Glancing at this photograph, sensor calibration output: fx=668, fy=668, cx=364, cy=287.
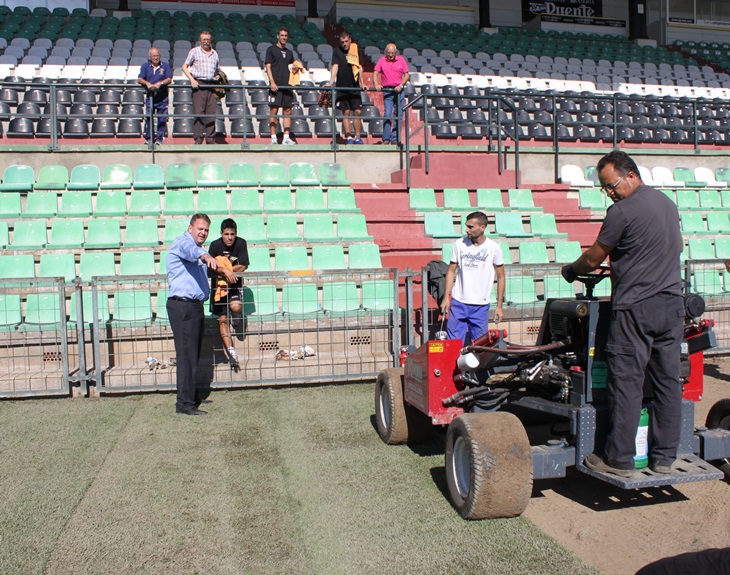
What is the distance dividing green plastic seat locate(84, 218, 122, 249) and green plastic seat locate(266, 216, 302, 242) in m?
1.97

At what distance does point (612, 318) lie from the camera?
11.9 feet

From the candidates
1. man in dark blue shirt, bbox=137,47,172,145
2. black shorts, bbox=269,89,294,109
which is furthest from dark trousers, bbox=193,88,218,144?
black shorts, bbox=269,89,294,109

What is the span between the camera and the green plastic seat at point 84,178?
10008 millimetres

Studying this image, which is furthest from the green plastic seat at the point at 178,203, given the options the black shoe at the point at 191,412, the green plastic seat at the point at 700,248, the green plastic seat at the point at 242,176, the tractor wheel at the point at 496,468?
the green plastic seat at the point at 700,248

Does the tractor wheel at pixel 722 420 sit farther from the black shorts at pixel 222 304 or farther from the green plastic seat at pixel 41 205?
the green plastic seat at pixel 41 205

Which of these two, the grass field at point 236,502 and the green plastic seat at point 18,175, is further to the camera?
the green plastic seat at point 18,175

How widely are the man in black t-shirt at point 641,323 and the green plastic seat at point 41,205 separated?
8.11 meters

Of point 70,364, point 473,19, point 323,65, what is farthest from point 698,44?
point 70,364

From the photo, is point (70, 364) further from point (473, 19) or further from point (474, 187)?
point (473, 19)

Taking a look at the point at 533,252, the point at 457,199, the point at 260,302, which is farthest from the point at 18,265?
the point at 533,252

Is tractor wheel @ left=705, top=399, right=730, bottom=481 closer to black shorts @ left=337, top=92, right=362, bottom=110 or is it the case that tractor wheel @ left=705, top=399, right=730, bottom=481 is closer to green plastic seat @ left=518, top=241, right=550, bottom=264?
green plastic seat @ left=518, top=241, right=550, bottom=264

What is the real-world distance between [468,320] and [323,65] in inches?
561

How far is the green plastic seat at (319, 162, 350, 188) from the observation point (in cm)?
1074

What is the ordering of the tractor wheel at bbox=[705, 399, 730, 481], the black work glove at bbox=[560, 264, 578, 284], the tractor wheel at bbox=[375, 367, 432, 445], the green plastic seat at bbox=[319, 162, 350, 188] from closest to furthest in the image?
1. the black work glove at bbox=[560, 264, 578, 284]
2. the tractor wheel at bbox=[705, 399, 730, 481]
3. the tractor wheel at bbox=[375, 367, 432, 445]
4. the green plastic seat at bbox=[319, 162, 350, 188]
